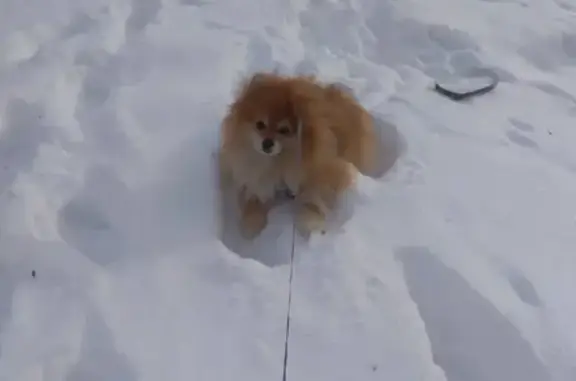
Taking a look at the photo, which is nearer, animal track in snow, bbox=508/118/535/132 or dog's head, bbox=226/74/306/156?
dog's head, bbox=226/74/306/156

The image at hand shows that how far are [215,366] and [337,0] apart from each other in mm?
2081

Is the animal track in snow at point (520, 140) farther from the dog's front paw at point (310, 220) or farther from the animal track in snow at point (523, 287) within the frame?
the dog's front paw at point (310, 220)

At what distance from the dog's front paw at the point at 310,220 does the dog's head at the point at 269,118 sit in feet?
0.69

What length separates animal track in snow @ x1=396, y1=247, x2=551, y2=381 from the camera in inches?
74.7

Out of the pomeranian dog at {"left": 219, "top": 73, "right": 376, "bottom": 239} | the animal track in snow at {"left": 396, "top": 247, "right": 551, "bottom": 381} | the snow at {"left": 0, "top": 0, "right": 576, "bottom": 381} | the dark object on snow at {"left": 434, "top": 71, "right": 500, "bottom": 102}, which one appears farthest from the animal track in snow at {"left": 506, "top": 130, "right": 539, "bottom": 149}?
the animal track in snow at {"left": 396, "top": 247, "right": 551, "bottom": 381}

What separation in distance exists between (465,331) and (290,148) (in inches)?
28.0

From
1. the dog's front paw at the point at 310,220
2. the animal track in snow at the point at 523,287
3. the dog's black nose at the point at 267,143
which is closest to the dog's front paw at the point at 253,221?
the dog's front paw at the point at 310,220

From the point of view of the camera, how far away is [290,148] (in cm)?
221

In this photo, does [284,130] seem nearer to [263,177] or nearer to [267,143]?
[267,143]

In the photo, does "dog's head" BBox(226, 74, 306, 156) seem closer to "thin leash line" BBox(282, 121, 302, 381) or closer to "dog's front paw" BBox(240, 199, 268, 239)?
"thin leash line" BBox(282, 121, 302, 381)

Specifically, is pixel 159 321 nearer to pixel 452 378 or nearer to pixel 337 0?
pixel 452 378

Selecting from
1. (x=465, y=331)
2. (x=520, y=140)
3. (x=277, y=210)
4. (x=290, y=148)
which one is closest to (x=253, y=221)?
(x=277, y=210)

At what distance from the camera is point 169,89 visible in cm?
285

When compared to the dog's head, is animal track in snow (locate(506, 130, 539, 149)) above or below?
below
